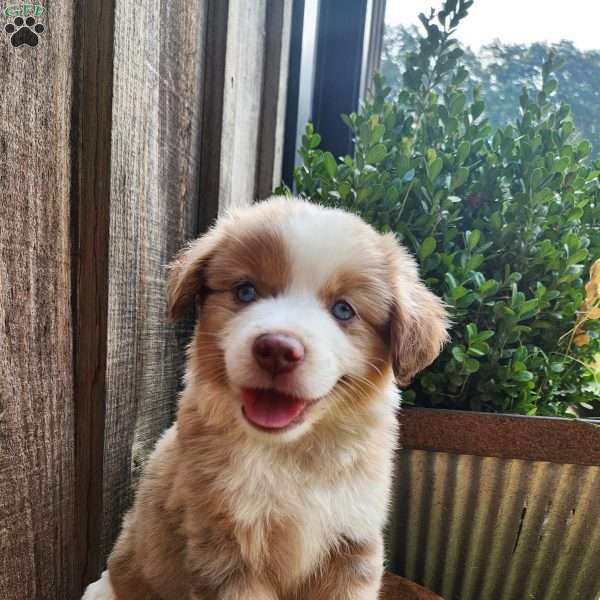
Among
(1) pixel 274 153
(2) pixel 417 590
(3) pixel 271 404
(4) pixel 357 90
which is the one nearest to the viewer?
(3) pixel 271 404

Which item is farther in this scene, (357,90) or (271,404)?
(357,90)

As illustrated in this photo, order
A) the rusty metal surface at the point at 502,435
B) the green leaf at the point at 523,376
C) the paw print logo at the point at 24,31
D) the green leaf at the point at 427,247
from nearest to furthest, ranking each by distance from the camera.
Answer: the paw print logo at the point at 24,31 < the rusty metal surface at the point at 502,435 < the green leaf at the point at 523,376 < the green leaf at the point at 427,247

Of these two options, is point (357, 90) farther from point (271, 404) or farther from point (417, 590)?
point (417, 590)

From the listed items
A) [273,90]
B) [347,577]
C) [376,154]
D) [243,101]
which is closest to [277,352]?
[347,577]


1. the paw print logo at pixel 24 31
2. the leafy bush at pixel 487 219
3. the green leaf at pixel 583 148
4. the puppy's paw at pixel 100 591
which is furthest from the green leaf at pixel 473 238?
the puppy's paw at pixel 100 591

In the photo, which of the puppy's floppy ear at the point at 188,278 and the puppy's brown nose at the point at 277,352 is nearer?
the puppy's brown nose at the point at 277,352

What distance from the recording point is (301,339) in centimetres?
122

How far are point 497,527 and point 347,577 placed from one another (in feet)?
2.18

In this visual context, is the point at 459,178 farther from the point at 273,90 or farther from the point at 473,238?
the point at 273,90

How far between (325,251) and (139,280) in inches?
22.0

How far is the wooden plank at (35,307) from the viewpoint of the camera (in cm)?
114

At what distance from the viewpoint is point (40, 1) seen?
1166mm

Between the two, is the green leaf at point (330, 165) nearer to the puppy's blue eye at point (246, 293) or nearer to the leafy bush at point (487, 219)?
the leafy bush at point (487, 219)

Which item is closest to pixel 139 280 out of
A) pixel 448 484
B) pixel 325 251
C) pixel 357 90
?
pixel 325 251
